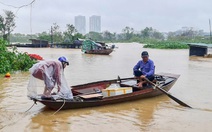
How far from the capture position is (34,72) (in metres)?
6.47

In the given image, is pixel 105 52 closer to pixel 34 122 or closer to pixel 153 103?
pixel 153 103

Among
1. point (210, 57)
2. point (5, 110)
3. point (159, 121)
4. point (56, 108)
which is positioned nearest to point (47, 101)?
point (56, 108)

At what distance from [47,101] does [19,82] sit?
16.4ft

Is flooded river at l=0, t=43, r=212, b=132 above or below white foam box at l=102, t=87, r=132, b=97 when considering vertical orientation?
below

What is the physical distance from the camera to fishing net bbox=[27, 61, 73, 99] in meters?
6.47

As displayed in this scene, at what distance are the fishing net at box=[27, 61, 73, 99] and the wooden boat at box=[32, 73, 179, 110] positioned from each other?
190 mm

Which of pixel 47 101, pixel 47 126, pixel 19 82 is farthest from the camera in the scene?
pixel 19 82

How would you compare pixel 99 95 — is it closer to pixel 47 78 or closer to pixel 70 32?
pixel 47 78

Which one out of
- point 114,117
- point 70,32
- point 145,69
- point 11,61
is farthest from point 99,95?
point 70,32

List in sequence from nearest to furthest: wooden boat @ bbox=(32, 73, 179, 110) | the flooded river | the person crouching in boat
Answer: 1. the flooded river
2. the person crouching in boat
3. wooden boat @ bbox=(32, 73, 179, 110)

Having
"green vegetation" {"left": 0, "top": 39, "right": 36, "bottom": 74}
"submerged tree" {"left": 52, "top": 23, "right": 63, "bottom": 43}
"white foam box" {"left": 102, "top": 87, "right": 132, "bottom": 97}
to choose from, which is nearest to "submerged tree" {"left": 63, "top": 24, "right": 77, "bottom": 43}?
"submerged tree" {"left": 52, "top": 23, "right": 63, "bottom": 43}

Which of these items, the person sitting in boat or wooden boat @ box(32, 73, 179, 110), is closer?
wooden boat @ box(32, 73, 179, 110)

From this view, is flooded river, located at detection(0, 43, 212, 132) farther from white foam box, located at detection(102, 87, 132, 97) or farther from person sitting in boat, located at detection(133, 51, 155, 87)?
person sitting in boat, located at detection(133, 51, 155, 87)

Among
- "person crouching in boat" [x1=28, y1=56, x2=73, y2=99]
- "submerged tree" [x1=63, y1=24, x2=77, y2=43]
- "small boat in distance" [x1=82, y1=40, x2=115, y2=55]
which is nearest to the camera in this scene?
"person crouching in boat" [x1=28, y1=56, x2=73, y2=99]
